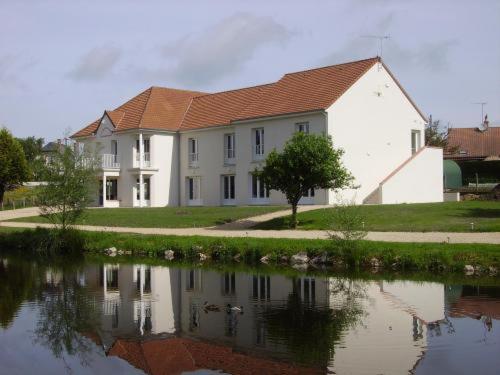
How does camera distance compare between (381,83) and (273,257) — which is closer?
(273,257)

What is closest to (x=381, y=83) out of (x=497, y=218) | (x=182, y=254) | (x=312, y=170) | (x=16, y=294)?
(x=312, y=170)

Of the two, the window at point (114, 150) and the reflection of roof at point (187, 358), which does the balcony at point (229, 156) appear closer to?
the window at point (114, 150)

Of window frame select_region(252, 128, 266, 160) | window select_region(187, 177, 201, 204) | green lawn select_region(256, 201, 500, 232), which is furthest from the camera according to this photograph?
window select_region(187, 177, 201, 204)

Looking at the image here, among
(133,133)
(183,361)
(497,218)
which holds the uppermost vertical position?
(133,133)

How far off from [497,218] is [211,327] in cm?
1815

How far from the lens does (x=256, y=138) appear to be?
A: 143 feet

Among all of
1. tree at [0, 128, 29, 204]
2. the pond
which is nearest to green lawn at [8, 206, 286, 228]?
the pond

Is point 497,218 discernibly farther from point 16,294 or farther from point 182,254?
point 16,294

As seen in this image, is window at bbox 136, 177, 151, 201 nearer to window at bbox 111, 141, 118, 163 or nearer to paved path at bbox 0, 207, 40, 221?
window at bbox 111, 141, 118, 163

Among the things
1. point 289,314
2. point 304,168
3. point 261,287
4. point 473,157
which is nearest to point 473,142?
point 473,157

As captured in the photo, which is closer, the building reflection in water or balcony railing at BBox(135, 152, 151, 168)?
the building reflection in water

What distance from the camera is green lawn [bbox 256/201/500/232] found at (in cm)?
2806

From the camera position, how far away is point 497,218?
28.9 metres

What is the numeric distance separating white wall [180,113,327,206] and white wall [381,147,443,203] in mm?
4503
